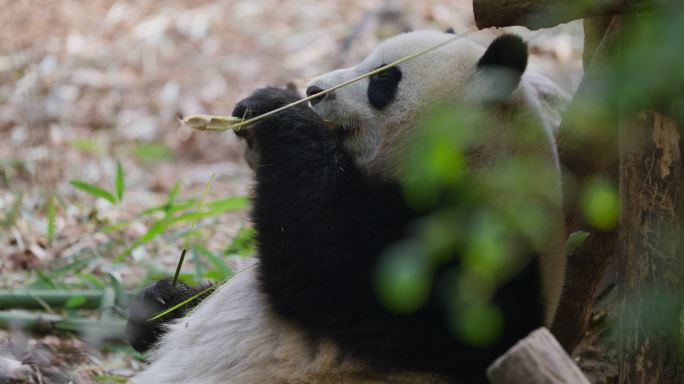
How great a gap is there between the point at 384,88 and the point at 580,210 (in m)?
0.92

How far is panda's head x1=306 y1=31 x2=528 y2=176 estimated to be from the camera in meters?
3.25

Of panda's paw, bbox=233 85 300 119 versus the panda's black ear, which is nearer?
the panda's black ear

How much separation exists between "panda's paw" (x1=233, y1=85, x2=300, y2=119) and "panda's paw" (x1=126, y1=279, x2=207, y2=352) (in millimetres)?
936

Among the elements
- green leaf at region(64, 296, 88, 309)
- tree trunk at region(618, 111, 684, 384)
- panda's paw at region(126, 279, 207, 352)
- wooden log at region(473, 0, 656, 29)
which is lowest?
green leaf at region(64, 296, 88, 309)

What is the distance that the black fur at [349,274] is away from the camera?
2.93 metres

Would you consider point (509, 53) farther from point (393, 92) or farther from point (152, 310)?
point (152, 310)

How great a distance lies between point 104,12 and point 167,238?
5005mm

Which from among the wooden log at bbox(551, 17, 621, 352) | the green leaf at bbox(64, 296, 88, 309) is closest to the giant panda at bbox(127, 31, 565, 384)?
the wooden log at bbox(551, 17, 621, 352)

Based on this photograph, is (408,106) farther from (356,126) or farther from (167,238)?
(167,238)

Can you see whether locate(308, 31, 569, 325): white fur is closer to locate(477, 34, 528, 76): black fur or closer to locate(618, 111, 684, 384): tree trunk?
locate(477, 34, 528, 76): black fur

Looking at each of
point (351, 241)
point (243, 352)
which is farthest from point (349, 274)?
point (243, 352)

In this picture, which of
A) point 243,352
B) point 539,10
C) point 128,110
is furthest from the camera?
point 128,110

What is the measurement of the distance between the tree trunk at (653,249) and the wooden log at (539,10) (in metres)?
0.81

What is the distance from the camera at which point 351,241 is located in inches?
118
